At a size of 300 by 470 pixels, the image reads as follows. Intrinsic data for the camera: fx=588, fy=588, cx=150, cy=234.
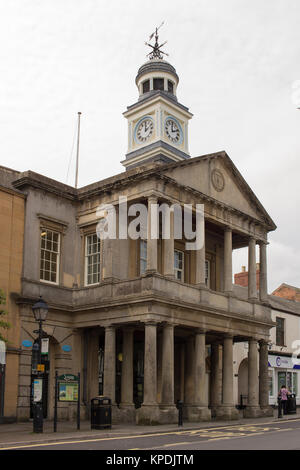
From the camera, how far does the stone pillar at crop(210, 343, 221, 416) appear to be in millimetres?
29438

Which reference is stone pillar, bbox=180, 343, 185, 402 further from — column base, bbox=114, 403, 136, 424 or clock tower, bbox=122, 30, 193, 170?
clock tower, bbox=122, 30, 193, 170

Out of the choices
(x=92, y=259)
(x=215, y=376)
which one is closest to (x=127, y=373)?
(x=92, y=259)

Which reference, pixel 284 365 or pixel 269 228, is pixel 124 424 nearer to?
pixel 269 228

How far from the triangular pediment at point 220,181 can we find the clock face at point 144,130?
903cm

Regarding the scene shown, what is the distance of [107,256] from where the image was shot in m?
24.5

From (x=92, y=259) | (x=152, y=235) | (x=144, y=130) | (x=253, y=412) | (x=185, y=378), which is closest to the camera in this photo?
(x=152, y=235)

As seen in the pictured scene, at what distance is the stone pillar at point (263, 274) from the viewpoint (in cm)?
2961

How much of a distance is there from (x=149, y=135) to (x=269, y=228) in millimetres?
10190

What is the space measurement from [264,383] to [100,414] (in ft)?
40.3

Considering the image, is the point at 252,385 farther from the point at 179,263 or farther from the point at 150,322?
the point at 150,322

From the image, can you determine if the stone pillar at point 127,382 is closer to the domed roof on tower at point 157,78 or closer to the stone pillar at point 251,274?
the stone pillar at point 251,274

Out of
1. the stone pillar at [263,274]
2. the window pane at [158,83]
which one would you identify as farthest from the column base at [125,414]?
the window pane at [158,83]

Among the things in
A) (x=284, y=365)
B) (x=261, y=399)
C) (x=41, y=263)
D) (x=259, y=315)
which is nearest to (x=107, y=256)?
(x=41, y=263)

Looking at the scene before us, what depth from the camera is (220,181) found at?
27.8m
